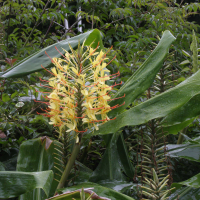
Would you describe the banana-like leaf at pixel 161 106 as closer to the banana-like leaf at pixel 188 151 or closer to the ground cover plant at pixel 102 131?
the ground cover plant at pixel 102 131

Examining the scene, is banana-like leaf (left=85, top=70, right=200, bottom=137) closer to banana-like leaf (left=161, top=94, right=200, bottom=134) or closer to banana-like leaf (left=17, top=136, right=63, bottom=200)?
banana-like leaf (left=161, top=94, right=200, bottom=134)

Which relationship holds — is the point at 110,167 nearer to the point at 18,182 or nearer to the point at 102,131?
the point at 102,131

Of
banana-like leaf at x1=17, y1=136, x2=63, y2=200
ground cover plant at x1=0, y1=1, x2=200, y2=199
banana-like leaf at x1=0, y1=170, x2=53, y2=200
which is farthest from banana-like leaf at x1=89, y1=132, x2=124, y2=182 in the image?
banana-like leaf at x1=0, y1=170, x2=53, y2=200

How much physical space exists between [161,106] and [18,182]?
0.44m

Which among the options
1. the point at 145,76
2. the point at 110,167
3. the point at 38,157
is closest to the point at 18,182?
the point at 38,157

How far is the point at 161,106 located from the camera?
23.1 inches

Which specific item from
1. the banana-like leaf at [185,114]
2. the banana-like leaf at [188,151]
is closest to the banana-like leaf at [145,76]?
the banana-like leaf at [185,114]

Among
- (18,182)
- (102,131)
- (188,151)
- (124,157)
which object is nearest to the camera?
(18,182)

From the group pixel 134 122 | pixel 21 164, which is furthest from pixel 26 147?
pixel 134 122

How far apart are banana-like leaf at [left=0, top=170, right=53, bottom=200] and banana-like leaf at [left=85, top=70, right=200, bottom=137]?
8.8 inches

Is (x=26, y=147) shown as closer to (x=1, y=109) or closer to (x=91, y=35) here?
(x=1, y=109)

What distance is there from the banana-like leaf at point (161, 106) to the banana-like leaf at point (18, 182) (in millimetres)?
223

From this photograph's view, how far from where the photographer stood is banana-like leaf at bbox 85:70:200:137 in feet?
1.85

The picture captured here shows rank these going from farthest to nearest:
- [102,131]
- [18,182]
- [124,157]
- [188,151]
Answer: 1. [124,157]
2. [188,151]
3. [102,131]
4. [18,182]
